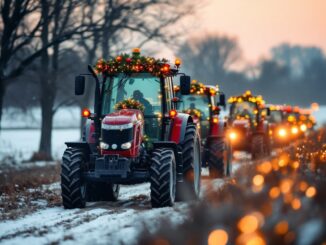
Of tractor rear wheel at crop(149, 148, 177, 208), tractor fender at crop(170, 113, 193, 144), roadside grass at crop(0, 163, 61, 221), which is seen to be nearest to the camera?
tractor rear wheel at crop(149, 148, 177, 208)

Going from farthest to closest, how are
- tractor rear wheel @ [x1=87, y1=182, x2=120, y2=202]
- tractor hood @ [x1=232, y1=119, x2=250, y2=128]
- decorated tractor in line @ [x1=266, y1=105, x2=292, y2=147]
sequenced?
decorated tractor in line @ [x1=266, y1=105, x2=292, y2=147], tractor hood @ [x1=232, y1=119, x2=250, y2=128], tractor rear wheel @ [x1=87, y1=182, x2=120, y2=202]

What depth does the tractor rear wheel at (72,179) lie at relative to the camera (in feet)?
40.2

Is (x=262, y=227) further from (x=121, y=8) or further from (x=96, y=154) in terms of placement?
(x=121, y=8)

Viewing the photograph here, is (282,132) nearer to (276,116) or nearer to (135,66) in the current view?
(276,116)

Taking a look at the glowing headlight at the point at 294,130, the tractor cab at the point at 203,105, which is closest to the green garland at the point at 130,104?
the tractor cab at the point at 203,105

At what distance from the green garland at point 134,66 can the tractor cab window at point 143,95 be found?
109mm

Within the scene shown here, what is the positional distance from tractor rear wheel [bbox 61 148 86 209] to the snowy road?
0.20 meters

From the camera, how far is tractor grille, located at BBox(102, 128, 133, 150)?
12.1 meters

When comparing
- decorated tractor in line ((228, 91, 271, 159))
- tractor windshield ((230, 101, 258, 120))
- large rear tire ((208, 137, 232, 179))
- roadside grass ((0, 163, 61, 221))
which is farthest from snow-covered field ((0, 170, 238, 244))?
tractor windshield ((230, 101, 258, 120))

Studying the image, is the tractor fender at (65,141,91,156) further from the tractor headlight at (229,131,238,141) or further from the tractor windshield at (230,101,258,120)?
the tractor windshield at (230,101,258,120)

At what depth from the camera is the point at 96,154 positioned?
1277cm

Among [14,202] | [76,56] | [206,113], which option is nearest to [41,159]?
[76,56]

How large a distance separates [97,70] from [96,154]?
160cm

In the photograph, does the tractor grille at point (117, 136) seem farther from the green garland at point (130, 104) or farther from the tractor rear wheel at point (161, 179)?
the green garland at point (130, 104)
